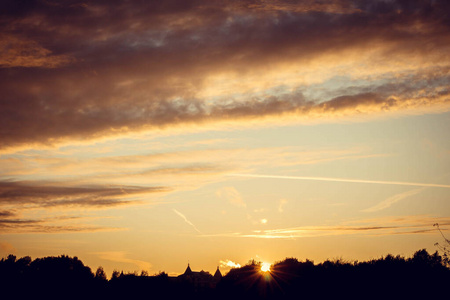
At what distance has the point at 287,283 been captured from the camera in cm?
7675

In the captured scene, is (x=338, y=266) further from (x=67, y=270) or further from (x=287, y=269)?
(x=67, y=270)

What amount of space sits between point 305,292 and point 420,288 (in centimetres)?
1805

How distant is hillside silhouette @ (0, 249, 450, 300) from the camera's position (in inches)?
2389

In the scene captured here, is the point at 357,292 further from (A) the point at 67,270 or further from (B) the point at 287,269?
(A) the point at 67,270

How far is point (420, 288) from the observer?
5856 centimetres

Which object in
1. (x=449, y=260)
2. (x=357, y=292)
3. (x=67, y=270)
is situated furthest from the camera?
(x=67, y=270)

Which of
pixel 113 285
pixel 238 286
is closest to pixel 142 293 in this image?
pixel 113 285

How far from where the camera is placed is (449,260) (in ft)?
170

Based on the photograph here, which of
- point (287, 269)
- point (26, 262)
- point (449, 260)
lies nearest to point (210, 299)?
point (287, 269)

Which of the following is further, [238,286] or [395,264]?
[238,286]

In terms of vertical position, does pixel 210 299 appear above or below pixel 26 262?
below

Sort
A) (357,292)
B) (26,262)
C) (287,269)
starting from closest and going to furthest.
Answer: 1. (357,292)
2. (287,269)
3. (26,262)

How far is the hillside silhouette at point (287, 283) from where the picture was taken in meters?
60.7

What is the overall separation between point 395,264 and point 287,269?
20031 mm
